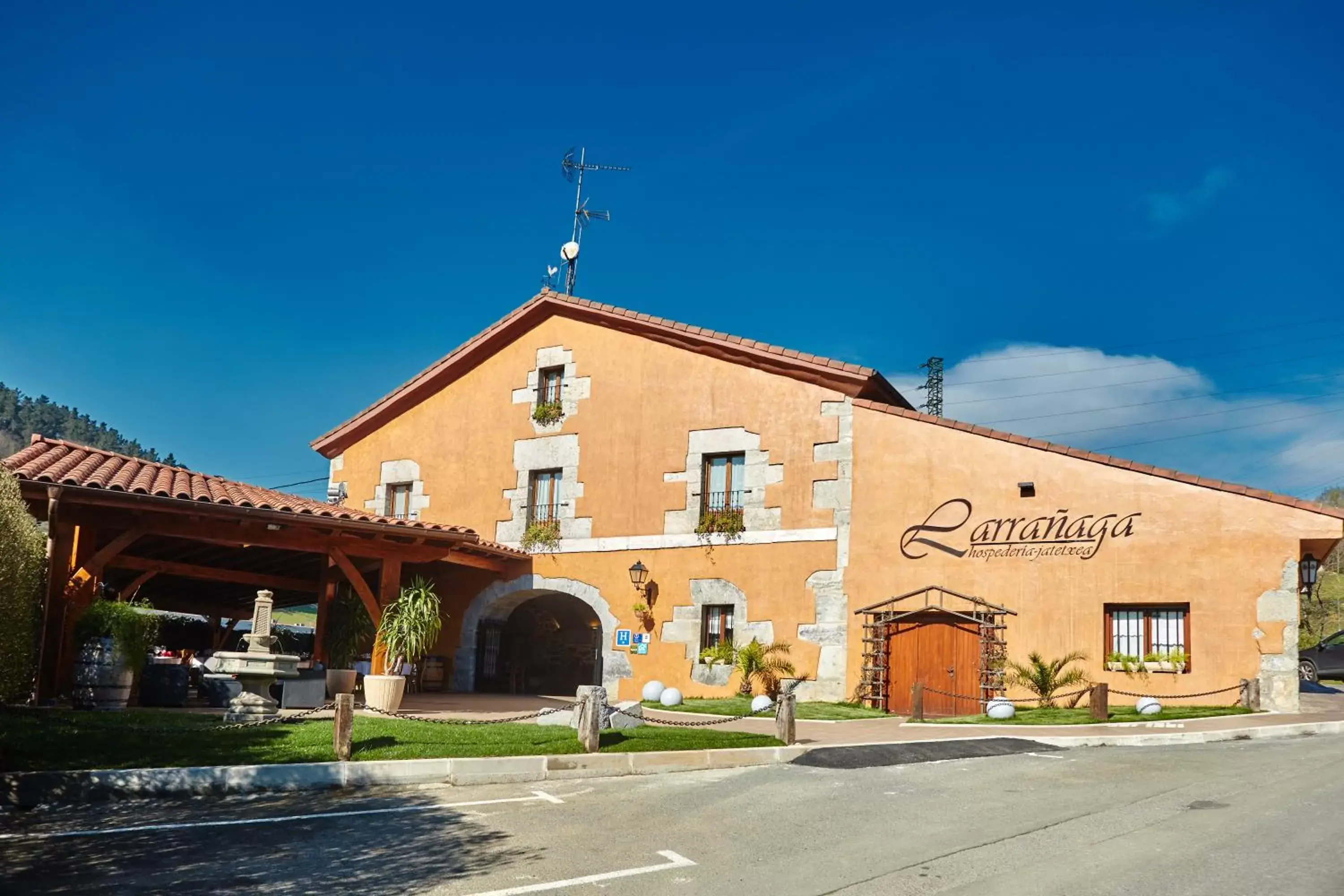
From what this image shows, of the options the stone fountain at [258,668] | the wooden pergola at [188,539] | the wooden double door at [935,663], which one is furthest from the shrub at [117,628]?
the wooden double door at [935,663]

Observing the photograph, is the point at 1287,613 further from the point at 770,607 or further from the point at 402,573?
the point at 402,573

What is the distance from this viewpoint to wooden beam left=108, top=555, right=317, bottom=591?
1580cm

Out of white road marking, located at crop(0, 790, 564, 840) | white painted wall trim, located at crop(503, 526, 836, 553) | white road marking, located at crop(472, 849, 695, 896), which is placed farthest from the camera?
white painted wall trim, located at crop(503, 526, 836, 553)

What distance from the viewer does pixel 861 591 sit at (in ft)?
58.5

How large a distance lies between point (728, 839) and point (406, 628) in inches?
360

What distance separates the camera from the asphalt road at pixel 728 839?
6.12 metres

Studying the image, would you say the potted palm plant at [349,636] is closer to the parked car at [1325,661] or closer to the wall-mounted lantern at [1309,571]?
the wall-mounted lantern at [1309,571]

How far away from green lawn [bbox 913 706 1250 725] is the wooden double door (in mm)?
1225

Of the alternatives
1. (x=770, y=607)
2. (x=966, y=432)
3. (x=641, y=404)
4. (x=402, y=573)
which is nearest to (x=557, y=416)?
(x=641, y=404)

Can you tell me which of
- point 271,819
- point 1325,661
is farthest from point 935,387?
point 271,819

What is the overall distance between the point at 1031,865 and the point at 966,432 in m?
11.7

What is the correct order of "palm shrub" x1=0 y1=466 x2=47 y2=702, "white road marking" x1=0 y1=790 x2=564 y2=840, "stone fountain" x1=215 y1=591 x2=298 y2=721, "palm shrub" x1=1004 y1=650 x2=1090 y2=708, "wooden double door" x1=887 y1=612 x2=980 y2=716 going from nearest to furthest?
"white road marking" x1=0 y1=790 x2=564 y2=840 < "palm shrub" x1=0 y1=466 x2=47 y2=702 < "stone fountain" x1=215 y1=591 x2=298 y2=721 < "palm shrub" x1=1004 y1=650 x2=1090 y2=708 < "wooden double door" x1=887 y1=612 x2=980 y2=716

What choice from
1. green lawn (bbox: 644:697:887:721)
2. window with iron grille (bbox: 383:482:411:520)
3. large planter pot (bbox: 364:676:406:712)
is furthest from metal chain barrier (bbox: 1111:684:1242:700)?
window with iron grille (bbox: 383:482:411:520)

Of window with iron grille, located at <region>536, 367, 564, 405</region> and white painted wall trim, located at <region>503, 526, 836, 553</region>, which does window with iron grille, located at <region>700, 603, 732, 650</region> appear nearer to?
white painted wall trim, located at <region>503, 526, 836, 553</region>
